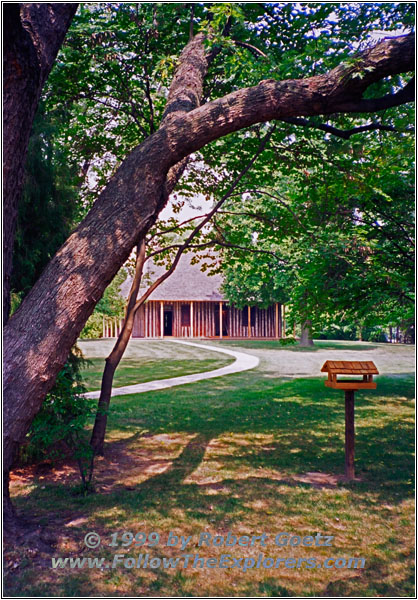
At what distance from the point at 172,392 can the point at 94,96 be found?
798 cm

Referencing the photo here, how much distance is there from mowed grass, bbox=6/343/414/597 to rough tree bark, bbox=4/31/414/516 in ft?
4.81

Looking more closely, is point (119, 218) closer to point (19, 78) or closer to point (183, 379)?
point (19, 78)

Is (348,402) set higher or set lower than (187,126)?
lower

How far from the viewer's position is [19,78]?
3.28 meters

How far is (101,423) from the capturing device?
22.5 feet

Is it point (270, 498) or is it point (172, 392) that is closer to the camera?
point (270, 498)

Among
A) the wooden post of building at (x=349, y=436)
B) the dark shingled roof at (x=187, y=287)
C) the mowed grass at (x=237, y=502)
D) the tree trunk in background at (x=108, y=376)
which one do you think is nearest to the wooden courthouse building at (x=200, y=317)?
the dark shingled roof at (x=187, y=287)

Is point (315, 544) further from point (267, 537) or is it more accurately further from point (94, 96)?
point (94, 96)

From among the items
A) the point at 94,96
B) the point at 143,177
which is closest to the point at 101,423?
the point at 143,177

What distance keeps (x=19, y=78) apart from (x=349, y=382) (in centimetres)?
496

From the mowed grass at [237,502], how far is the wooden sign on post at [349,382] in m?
0.37

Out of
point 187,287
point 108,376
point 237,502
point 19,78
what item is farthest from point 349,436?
point 187,287

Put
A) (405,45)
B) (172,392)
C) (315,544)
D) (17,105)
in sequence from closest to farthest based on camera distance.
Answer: (17,105) → (405,45) → (315,544) → (172,392)

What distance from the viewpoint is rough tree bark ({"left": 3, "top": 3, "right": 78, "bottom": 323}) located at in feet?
10.4
